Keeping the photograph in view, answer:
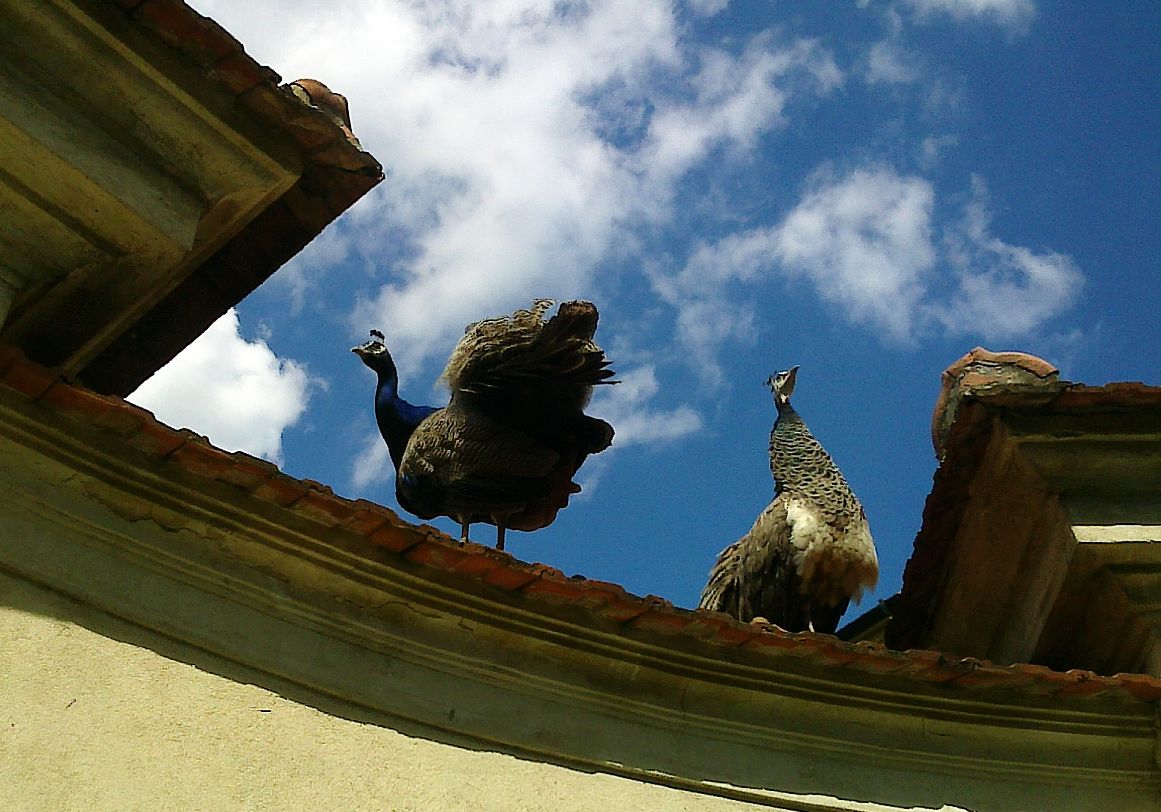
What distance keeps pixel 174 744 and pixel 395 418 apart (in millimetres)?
4285

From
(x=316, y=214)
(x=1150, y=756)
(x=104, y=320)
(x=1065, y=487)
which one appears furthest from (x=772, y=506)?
(x=104, y=320)

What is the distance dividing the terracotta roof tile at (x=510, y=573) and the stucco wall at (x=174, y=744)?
0.70 metres

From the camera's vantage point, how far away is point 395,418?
9133 mm

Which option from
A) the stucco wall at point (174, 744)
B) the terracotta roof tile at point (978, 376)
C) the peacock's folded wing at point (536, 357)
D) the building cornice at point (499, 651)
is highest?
the terracotta roof tile at point (978, 376)

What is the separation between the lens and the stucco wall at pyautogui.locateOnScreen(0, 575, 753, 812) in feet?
15.6

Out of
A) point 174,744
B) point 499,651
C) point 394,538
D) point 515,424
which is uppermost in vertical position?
point 515,424

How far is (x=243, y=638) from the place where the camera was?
550 centimetres

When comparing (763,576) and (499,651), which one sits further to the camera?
(763,576)

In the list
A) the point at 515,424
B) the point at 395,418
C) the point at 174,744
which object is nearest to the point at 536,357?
the point at 515,424

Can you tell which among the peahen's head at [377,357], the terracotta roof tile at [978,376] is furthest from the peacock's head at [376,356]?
the terracotta roof tile at [978,376]

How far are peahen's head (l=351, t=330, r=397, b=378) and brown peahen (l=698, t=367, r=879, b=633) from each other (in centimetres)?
265

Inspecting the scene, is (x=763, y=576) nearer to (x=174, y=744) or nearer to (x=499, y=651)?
(x=499, y=651)

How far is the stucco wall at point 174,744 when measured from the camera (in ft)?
15.6

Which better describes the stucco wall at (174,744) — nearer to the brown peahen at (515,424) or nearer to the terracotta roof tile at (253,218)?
the terracotta roof tile at (253,218)
